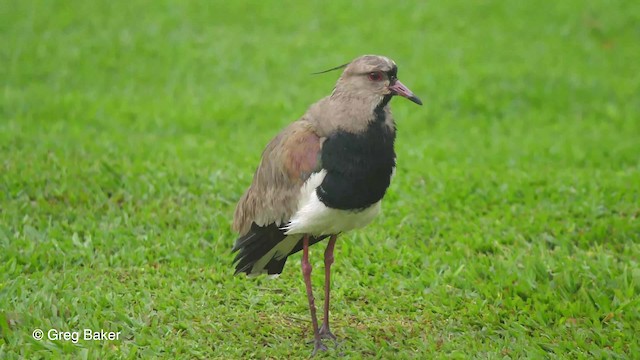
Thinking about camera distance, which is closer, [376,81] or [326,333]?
[376,81]

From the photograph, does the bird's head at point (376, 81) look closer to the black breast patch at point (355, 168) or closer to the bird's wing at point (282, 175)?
the black breast patch at point (355, 168)

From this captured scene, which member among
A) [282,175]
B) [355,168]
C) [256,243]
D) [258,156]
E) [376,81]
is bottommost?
[258,156]

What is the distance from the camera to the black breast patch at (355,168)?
4.37 meters

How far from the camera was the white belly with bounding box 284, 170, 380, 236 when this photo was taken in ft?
14.6

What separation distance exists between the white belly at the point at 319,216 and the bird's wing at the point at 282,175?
0.06 metres

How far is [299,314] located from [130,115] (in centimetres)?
462

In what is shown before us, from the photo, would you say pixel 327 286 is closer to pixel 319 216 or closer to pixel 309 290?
pixel 309 290

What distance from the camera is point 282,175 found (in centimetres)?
471

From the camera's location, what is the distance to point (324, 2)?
12047 mm

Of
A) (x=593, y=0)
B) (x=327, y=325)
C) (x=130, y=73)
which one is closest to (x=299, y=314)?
(x=327, y=325)

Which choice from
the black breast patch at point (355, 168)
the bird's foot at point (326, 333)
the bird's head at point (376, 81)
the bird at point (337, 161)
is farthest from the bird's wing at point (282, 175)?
the bird's foot at point (326, 333)

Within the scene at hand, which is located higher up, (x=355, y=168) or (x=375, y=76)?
(x=375, y=76)

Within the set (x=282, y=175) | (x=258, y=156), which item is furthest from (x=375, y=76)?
(x=258, y=156)

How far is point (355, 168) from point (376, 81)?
0.50 meters
